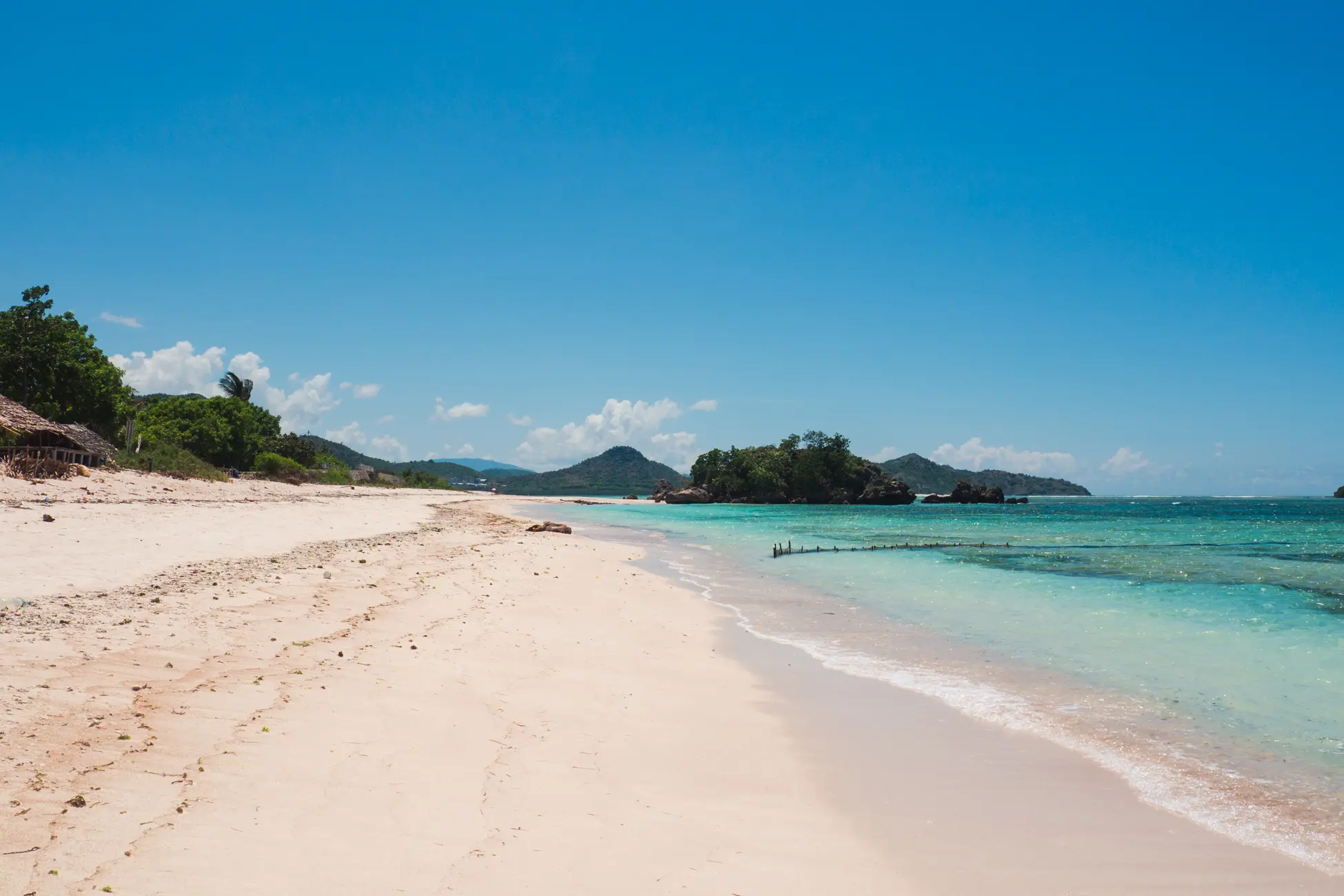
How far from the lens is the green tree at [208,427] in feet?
201

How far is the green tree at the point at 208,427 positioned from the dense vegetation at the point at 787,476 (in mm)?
77121

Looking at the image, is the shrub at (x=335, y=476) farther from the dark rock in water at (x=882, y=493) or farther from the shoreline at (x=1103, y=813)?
the dark rock in water at (x=882, y=493)

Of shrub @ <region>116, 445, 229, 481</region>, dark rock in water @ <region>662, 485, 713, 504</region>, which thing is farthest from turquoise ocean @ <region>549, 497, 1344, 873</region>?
dark rock in water @ <region>662, 485, 713, 504</region>

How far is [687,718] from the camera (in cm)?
732

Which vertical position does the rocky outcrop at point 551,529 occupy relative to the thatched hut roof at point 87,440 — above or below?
below

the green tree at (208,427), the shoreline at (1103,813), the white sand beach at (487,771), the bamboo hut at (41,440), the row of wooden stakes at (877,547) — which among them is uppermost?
the green tree at (208,427)

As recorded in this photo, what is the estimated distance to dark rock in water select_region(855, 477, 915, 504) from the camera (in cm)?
13338

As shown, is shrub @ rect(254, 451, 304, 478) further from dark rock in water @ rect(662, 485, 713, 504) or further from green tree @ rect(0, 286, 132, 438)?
dark rock in water @ rect(662, 485, 713, 504)

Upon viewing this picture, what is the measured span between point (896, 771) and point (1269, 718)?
5.48 m

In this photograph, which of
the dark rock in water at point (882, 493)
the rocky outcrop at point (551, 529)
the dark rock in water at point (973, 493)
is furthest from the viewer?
the dark rock in water at point (973, 493)

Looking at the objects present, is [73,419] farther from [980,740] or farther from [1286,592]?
[1286,592]

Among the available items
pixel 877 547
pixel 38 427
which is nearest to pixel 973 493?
pixel 877 547

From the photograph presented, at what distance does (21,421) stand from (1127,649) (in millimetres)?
44446

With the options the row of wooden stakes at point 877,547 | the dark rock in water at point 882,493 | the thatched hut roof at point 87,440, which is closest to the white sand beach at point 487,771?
the row of wooden stakes at point 877,547
